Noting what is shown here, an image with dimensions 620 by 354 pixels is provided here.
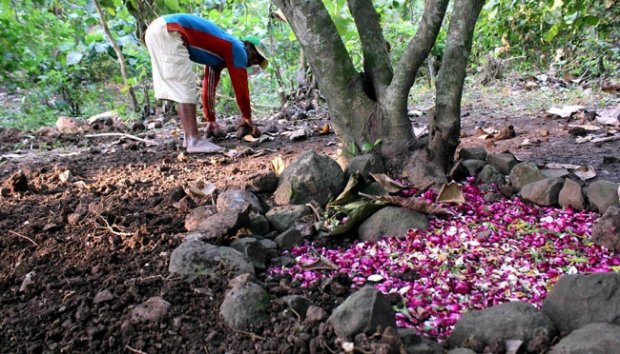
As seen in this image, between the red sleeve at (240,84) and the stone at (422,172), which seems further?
the red sleeve at (240,84)

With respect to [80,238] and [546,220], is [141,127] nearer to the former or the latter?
[80,238]

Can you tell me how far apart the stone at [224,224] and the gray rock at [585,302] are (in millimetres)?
1223

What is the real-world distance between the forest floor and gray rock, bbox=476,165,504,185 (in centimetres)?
55

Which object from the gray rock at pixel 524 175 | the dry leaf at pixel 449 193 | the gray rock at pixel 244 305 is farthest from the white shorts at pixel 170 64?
the gray rock at pixel 244 305

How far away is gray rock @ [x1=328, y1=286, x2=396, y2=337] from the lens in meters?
A: 1.57

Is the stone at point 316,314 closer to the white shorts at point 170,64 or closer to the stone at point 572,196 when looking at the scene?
the stone at point 572,196

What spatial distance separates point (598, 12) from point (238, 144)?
13.6 ft

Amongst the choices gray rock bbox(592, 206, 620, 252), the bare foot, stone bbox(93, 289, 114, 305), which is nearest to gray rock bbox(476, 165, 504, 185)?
gray rock bbox(592, 206, 620, 252)

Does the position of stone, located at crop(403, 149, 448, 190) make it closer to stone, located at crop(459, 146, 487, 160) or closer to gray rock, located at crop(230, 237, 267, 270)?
stone, located at crop(459, 146, 487, 160)

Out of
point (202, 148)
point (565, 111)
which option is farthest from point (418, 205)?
point (565, 111)

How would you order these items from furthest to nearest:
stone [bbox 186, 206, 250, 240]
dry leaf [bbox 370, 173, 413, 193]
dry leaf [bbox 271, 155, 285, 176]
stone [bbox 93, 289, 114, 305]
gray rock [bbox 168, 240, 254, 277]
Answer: dry leaf [bbox 271, 155, 285, 176], dry leaf [bbox 370, 173, 413, 193], stone [bbox 186, 206, 250, 240], gray rock [bbox 168, 240, 254, 277], stone [bbox 93, 289, 114, 305]

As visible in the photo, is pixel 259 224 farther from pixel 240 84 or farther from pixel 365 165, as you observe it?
pixel 240 84

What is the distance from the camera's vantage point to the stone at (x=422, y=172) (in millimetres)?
2713

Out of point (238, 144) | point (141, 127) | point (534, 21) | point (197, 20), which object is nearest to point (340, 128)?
point (238, 144)
